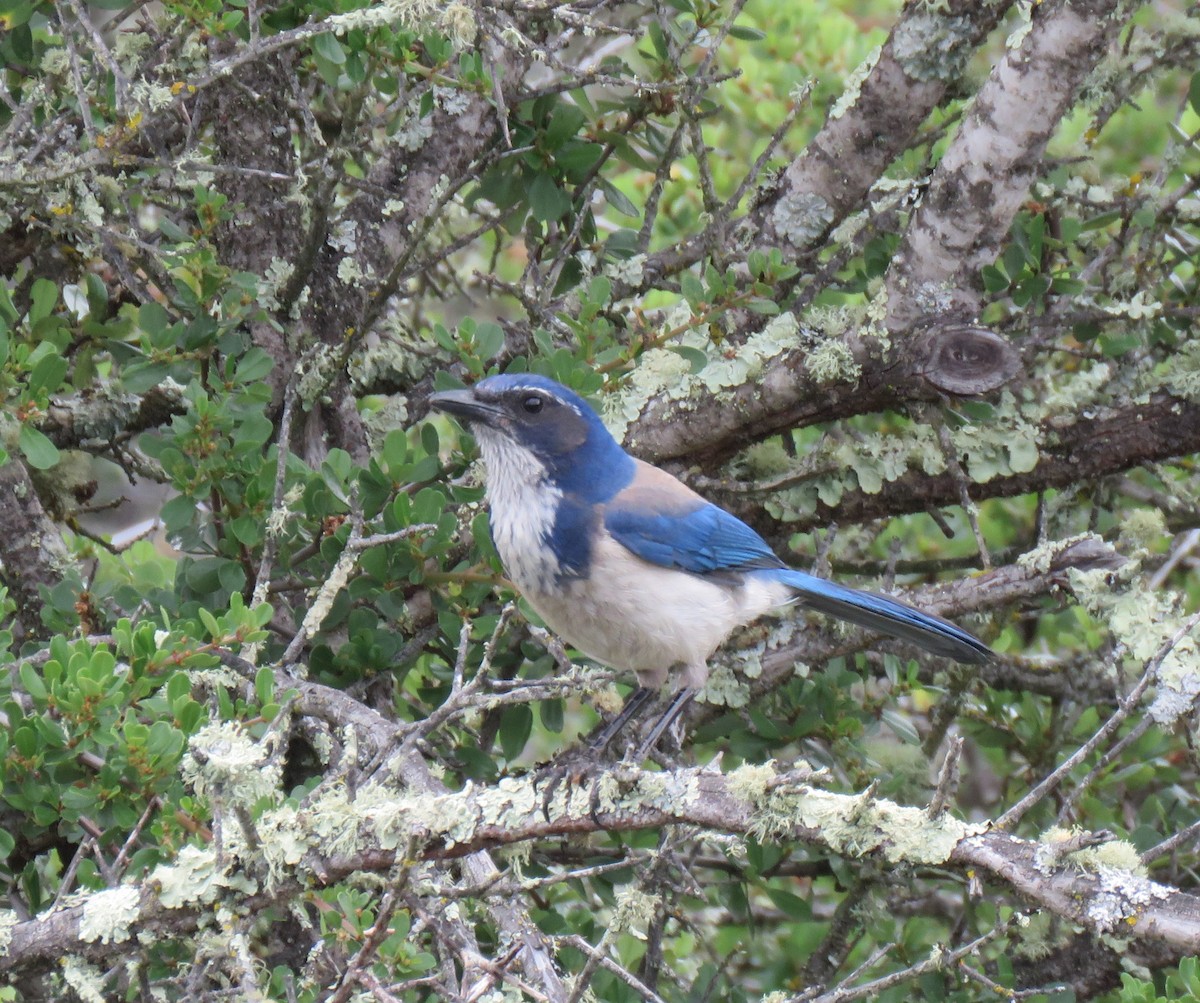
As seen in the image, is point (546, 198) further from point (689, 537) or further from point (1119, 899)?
point (1119, 899)

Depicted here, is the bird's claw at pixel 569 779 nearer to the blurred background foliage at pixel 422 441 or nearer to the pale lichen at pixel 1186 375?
the blurred background foliage at pixel 422 441

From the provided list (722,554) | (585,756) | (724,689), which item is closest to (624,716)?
(585,756)

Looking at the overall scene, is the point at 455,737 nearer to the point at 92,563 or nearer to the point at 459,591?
the point at 459,591

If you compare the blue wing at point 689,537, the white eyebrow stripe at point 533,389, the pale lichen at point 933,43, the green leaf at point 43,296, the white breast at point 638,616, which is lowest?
the white breast at point 638,616

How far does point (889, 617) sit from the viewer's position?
4.13 meters

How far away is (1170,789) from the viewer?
16.0 ft

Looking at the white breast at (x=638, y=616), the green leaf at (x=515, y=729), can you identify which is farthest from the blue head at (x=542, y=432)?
the green leaf at (x=515, y=729)

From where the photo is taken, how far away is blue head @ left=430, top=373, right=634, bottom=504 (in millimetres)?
3951

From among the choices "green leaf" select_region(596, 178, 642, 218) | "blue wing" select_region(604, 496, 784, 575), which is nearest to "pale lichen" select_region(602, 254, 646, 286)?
"green leaf" select_region(596, 178, 642, 218)

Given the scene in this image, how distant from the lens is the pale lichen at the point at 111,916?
2.70 metres

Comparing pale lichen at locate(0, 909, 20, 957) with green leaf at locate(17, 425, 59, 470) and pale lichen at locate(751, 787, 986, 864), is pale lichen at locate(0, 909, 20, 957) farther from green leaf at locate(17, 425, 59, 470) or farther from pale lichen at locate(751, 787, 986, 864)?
pale lichen at locate(751, 787, 986, 864)

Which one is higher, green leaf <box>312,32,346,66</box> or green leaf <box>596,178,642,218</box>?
green leaf <box>312,32,346,66</box>

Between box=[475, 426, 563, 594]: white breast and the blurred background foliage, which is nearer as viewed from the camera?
the blurred background foliage

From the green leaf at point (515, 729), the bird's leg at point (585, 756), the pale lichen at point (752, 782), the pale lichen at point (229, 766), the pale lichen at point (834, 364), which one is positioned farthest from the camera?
the pale lichen at point (834, 364)
